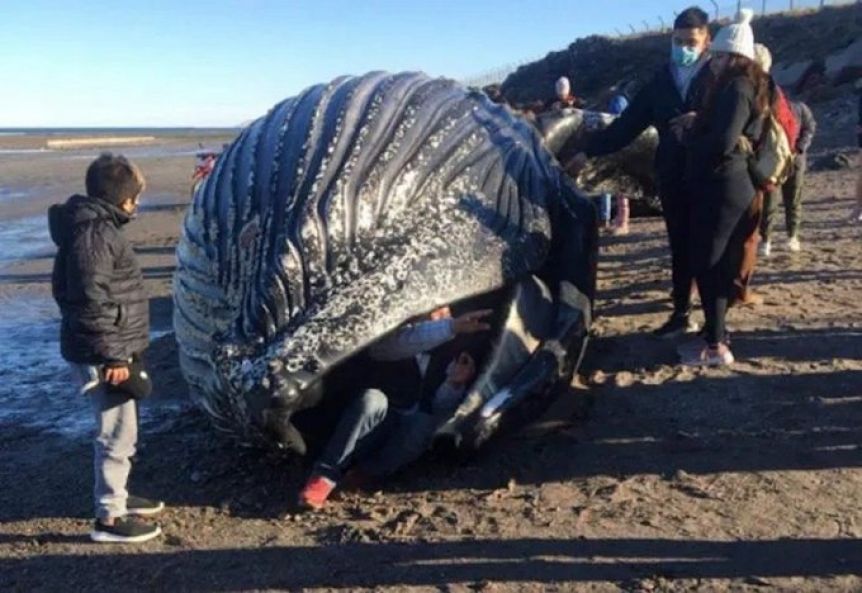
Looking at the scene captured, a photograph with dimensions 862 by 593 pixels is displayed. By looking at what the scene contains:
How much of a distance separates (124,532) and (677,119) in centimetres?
417

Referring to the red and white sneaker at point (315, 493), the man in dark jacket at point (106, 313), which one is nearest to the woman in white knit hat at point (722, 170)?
the red and white sneaker at point (315, 493)

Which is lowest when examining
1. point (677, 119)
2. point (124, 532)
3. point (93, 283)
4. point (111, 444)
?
point (124, 532)

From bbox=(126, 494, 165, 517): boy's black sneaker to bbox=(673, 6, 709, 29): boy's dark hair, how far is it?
14.6 feet

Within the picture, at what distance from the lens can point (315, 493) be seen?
4.71m

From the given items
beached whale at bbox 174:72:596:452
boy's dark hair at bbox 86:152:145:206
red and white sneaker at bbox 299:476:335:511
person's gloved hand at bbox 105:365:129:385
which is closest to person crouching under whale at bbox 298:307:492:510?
red and white sneaker at bbox 299:476:335:511

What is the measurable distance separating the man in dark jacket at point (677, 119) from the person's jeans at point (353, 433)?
270 centimetres

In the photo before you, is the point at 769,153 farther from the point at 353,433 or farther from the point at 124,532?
the point at 124,532

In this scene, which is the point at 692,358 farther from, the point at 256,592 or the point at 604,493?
the point at 256,592

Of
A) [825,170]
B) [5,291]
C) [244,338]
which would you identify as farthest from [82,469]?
[825,170]

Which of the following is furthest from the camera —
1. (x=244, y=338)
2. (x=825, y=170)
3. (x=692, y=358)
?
(x=825, y=170)

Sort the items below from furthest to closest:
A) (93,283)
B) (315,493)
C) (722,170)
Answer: (722,170)
(315,493)
(93,283)

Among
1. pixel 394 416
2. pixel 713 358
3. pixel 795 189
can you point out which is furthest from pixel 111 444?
pixel 795 189

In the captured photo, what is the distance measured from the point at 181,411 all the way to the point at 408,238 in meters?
2.39

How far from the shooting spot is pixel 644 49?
55688 millimetres
